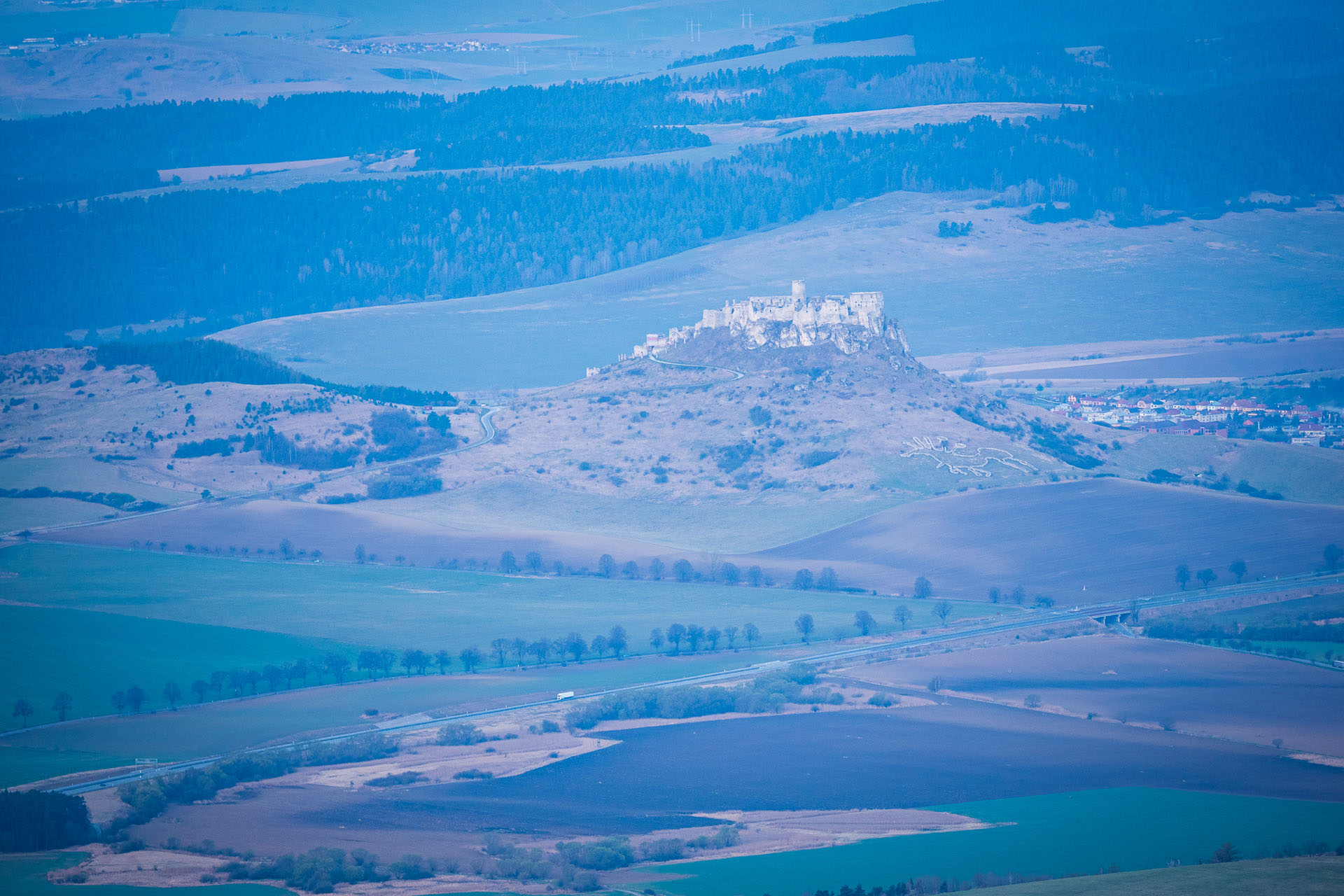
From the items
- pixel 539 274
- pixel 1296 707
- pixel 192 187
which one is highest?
pixel 192 187

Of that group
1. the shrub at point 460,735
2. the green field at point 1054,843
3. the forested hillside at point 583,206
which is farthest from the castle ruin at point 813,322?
the forested hillside at point 583,206

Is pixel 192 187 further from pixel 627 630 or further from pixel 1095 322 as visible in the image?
pixel 627 630

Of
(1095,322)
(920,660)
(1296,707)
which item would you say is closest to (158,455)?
(920,660)

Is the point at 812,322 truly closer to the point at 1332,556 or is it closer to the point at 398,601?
the point at 1332,556

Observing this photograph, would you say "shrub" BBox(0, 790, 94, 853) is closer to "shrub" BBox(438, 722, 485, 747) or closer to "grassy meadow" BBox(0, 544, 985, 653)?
"shrub" BBox(438, 722, 485, 747)

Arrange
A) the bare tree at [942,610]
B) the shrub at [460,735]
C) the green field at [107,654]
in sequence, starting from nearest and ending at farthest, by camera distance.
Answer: the shrub at [460,735] → the green field at [107,654] → the bare tree at [942,610]

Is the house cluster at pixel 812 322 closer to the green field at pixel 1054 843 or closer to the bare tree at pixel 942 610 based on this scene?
the bare tree at pixel 942 610

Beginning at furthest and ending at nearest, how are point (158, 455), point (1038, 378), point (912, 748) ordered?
point (1038, 378) → point (158, 455) → point (912, 748)
